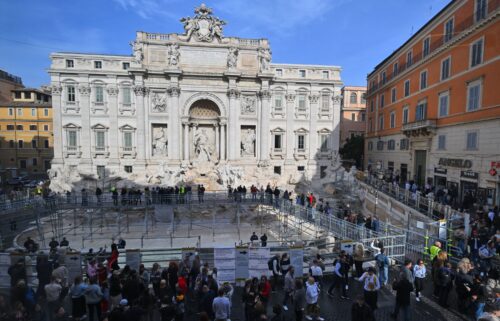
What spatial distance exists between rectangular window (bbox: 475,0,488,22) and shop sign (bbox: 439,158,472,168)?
9.37 metres

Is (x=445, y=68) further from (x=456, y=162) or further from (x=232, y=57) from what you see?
(x=232, y=57)

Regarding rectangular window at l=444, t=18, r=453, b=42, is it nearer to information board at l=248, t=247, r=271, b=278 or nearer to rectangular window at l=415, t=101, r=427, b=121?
rectangular window at l=415, t=101, r=427, b=121

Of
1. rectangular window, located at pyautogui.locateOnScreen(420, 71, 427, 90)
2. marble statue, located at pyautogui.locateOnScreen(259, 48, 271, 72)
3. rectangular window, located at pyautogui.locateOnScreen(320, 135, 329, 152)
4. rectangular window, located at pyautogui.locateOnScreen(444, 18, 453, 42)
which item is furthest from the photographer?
rectangular window, located at pyautogui.locateOnScreen(320, 135, 329, 152)

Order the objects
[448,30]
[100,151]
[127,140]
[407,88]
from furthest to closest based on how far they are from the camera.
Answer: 1. [127,140]
2. [100,151]
3. [407,88]
4. [448,30]

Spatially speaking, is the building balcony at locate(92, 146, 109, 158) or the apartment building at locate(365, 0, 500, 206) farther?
the building balcony at locate(92, 146, 109, 158)

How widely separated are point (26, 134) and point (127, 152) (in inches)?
960

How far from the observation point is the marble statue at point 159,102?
29688mm

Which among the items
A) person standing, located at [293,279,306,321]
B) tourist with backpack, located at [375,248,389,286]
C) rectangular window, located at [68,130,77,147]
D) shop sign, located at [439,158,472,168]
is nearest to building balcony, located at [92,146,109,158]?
rectangular window, located at [68,130,77,147]

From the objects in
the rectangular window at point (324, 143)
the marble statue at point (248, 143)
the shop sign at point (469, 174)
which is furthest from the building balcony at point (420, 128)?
the marble statue at point (248, 143)

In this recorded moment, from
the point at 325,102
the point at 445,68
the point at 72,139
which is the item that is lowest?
the point at 72,139

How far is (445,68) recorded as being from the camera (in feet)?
71.3

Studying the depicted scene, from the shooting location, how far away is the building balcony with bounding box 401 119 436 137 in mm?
22828

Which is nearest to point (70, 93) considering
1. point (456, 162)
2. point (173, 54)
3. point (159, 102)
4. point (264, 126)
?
point (159, 102)

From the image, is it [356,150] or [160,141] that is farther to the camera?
[356,150]
